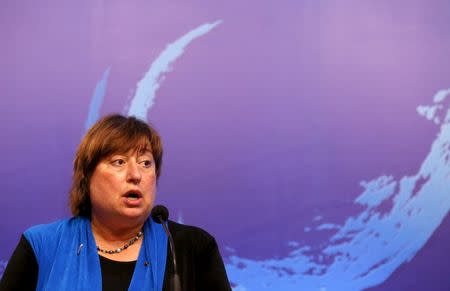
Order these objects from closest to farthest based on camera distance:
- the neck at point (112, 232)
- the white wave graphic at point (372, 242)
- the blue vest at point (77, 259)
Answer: the blue vest at point (77, 259), the neck at point (112, 232), the white wave graphic at point (372, 242)

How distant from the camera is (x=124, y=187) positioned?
1297 mm

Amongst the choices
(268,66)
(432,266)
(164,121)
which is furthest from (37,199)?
(432,266)

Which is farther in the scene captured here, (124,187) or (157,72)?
(157,72)

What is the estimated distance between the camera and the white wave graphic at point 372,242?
2.27 m

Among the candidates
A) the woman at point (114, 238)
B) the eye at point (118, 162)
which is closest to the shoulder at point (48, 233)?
the woman at point (114, 238)

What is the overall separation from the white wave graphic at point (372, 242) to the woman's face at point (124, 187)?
103cm

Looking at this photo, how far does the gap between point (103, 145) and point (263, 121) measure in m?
1.13

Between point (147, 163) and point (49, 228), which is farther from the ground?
point (147, 163)

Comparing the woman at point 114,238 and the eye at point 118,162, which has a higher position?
the eye at point 118,162

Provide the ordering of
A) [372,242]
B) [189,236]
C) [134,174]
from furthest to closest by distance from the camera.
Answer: [372,242] < [189,236] < [134,174]

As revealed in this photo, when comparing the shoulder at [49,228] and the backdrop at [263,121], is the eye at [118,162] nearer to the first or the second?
the shoulder at [49,228]

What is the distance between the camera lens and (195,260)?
1.41m

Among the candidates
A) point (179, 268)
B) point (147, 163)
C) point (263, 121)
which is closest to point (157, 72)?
point (263, 121)

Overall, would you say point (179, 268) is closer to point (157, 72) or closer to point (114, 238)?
point (114, 238)
